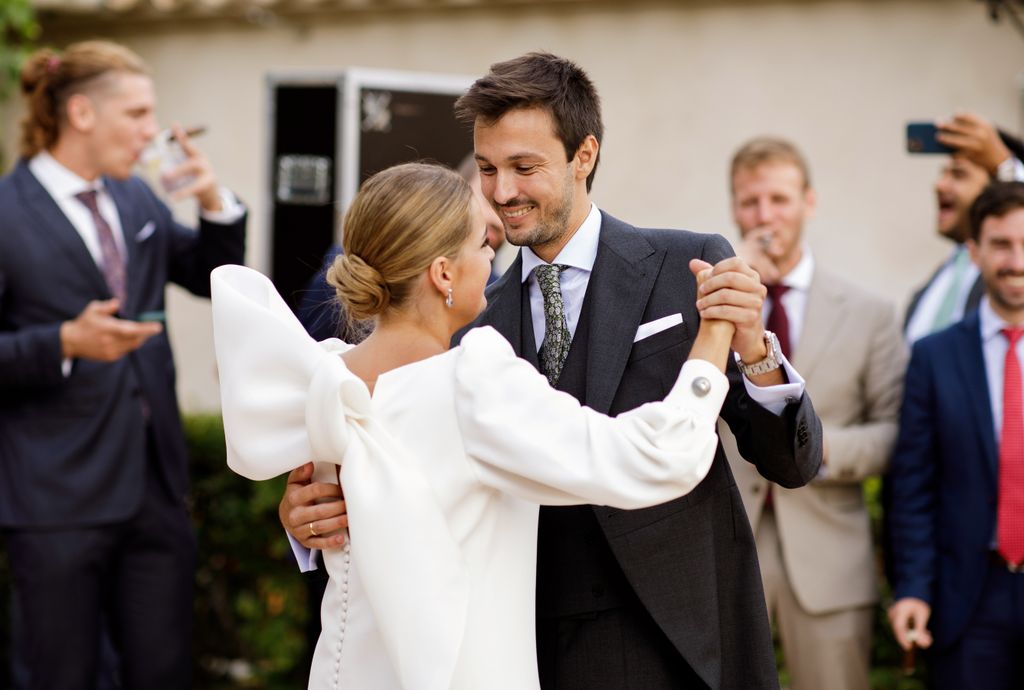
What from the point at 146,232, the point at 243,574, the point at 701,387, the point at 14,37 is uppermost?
the point at 14,37

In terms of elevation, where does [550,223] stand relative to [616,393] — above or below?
above

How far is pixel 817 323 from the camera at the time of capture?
166 inches

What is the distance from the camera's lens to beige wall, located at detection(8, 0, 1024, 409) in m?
7.01

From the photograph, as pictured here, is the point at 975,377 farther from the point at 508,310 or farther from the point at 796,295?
the point at 508,310

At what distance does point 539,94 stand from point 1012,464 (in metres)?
2.10

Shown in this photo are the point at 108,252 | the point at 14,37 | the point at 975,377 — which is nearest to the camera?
the point at 975,377

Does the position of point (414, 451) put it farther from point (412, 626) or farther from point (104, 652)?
point (104, 652)

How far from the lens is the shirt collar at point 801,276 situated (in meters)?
4.32

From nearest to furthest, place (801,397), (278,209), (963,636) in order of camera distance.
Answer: (801,397) < (963,636) < (278,209)

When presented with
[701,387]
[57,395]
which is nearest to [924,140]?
[701,387]

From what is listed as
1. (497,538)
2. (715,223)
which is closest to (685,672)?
(497,538)

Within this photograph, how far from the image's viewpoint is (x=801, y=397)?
261 cm

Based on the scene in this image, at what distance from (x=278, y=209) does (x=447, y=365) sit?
3274 mm

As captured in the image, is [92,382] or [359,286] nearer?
[359,286]
